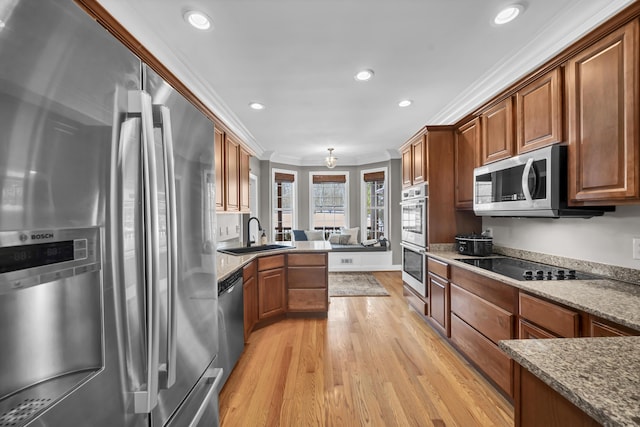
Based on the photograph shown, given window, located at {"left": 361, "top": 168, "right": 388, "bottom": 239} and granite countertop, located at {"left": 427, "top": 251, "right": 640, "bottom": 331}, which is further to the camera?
window, located at {"left": 361, "top": 168, "right": 388, "bottom": 239}

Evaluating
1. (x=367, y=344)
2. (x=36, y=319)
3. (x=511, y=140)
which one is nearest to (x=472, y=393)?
(x=367, y=344)

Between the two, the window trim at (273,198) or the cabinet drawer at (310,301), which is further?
the window trim at (273,198)

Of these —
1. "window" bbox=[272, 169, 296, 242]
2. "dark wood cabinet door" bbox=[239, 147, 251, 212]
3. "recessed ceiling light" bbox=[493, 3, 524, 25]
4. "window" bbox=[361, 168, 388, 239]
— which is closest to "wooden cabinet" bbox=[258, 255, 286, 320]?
"dark wood cabinet door" bbox=[239, 147, 251, 212]

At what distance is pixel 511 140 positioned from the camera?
2.32 meters

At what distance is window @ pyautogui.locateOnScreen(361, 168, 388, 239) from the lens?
20.9 feet

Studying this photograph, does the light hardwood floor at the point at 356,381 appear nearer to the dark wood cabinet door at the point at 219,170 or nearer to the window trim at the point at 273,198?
the dark wood cabinet door at the point at 219,170

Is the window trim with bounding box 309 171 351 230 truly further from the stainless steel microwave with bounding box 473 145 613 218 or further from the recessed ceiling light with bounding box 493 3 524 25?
the recessed ceiling light with bounding box 493 3 524 25

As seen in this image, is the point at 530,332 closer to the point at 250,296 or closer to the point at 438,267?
the point at 438,267

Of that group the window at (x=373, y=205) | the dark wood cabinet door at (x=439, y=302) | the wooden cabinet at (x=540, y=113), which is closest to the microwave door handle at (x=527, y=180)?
the wooden cabinet at (x=540, y=113)

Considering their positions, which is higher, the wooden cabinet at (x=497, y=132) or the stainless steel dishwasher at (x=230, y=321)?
the wooden cabinet at (x=497, y=132)

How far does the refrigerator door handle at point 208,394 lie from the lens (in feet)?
3.67

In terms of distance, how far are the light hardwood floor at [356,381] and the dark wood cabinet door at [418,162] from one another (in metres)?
1.74

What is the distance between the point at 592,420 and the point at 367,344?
2303mm

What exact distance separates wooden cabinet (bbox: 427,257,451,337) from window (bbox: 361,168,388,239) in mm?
3265
